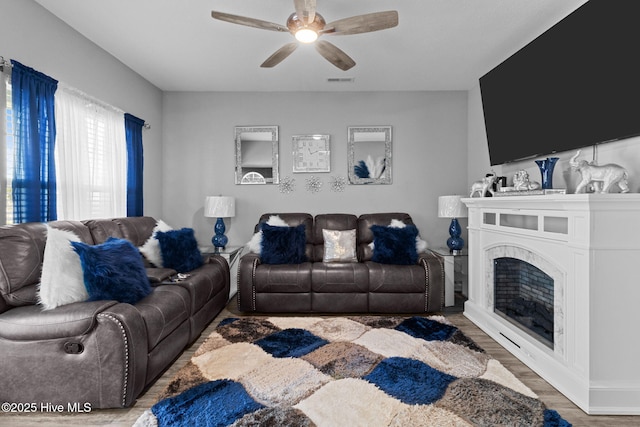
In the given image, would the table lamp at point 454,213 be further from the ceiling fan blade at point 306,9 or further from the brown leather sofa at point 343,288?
the ceiling fan blade at point 306,9

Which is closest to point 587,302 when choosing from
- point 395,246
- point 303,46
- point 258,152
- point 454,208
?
point 395,246

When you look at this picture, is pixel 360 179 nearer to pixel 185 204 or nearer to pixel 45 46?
pixel 185 204

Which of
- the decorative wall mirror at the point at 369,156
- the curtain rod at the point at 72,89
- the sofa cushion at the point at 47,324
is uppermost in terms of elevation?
the curtain rod at the point at 72,89

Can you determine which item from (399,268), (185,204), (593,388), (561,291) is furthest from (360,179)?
(593,388)

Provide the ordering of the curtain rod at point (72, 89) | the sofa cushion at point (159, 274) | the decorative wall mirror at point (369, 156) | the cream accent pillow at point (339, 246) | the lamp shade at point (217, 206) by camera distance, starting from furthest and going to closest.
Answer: the decorative wall mirror at point (369, 156) < the lamp shade at point (217, 206) < the cream accent pillow at point (339, 246) < the sofa cushion at point (159, 274) < the curtain rod at point (72, 89)

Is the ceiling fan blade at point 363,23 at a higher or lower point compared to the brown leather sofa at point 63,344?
higher

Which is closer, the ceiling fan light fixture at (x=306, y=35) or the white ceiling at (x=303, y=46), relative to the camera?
the ceiling fan light fixture at (x=306, y=35)

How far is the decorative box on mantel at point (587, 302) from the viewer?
1872mm

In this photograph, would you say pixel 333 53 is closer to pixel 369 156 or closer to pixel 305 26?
pixel 305 26

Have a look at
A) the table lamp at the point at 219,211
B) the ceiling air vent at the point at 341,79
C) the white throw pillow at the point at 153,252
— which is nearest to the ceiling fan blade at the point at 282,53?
the ceiling air vent at the point at 341,79

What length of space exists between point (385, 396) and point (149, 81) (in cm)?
430

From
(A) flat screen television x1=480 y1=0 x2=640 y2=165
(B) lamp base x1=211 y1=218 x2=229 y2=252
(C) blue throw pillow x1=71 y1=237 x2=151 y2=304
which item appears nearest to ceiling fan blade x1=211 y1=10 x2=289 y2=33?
(C) blue throw pillow x1=71 y1=237 x2=151 y2=304

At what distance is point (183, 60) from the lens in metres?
3.49

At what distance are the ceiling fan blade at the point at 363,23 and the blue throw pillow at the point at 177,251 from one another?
2224 mm
